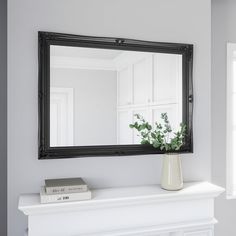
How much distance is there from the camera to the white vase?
1736 millimetres

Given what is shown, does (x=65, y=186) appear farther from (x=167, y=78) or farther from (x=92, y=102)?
(x=167, y=78)

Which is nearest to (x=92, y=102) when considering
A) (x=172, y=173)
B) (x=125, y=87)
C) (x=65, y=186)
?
(x=125, y=87)

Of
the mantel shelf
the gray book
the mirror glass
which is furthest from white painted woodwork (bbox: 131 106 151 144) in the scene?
the gray book

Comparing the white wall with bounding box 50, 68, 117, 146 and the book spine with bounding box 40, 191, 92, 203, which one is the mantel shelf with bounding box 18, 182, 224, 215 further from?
the white wall with bounding box 50, 68, 117, 146

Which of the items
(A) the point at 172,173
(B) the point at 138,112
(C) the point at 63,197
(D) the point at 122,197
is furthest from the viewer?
(B) the point at 138,112

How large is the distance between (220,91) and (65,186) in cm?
151

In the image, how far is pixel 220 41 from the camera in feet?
7.74

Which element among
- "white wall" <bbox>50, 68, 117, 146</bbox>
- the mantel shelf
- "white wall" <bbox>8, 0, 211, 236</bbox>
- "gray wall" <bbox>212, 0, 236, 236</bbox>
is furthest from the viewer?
"gray wall" <bbox>212, 0, 236, 236</bbox>

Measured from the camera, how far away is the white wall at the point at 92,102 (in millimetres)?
1729

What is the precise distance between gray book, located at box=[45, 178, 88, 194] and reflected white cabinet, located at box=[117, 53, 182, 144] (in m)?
0.38

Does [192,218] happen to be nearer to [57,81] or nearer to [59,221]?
[59,221]

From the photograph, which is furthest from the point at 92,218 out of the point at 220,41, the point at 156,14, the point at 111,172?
the point at 220,41

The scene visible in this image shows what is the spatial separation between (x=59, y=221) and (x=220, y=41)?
1.85 meters

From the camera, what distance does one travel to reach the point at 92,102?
1.77m
